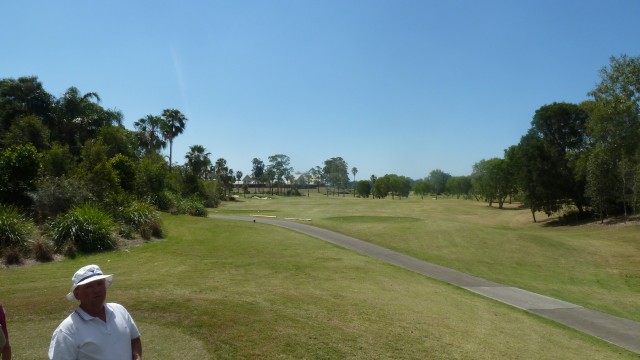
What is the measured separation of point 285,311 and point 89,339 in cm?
614

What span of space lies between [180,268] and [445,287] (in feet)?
31.3

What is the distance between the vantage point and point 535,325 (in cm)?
1183

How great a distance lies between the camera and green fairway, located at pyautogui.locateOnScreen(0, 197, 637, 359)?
7758 mm

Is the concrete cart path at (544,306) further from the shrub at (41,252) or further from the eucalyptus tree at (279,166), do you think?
the eucalyptus tree at (279,166)

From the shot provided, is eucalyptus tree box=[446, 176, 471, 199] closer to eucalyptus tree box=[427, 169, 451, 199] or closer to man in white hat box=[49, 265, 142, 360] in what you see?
eucalyptus tree box=[427, 169, 451, 199]

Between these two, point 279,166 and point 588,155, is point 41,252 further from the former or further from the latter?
point 279,166

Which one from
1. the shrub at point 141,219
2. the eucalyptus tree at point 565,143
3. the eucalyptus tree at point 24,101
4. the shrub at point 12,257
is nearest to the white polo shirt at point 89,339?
the shrub at point 12,257

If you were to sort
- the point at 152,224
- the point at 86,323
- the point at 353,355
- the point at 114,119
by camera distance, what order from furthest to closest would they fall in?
the point at 114,119
the point at 152,224
the point at 353,355
the point at 86,323

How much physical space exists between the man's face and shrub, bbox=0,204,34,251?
51.2ft

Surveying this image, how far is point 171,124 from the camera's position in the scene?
6588 centimetres

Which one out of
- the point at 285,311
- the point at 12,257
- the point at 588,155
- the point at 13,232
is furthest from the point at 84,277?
the point at 588,155

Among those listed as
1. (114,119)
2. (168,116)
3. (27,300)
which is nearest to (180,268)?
(27,300)

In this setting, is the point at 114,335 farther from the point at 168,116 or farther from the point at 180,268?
the point at 168,116

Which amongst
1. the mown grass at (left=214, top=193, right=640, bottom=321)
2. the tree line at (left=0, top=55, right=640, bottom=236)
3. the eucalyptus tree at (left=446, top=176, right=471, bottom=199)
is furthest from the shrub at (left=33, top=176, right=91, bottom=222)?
the eucalyptus tree at (left=446, top=176, right=471, bottom=199)
